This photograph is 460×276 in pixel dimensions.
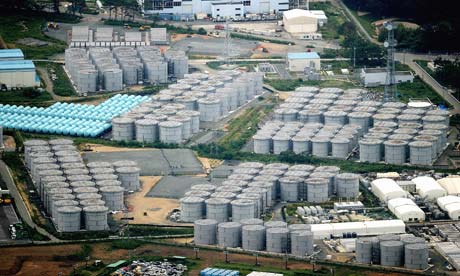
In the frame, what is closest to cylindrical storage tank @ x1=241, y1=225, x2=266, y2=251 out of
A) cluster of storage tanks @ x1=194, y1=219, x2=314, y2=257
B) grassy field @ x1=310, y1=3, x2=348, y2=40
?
cluster of storage tanks @ x1=194, y1=219, x2=314, y2=257

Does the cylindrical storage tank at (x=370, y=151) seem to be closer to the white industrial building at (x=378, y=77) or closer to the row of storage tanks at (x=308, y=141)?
the row of storage tanks at (x=308, y=141)

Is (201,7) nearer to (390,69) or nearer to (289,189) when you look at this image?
(390,69)

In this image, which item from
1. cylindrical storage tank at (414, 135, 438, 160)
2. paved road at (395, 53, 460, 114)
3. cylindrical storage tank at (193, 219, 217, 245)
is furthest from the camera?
paved road at (395, 53, 460, 114)

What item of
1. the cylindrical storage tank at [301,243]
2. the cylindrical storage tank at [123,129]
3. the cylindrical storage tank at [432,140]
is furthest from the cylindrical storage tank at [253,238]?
the cylindrical storage tank at [123,129]

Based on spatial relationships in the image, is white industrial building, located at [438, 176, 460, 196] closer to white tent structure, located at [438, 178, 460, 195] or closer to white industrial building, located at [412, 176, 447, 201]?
white tent structure, located at [438, 178, 460, 195]

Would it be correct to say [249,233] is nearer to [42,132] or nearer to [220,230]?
[220,230]
